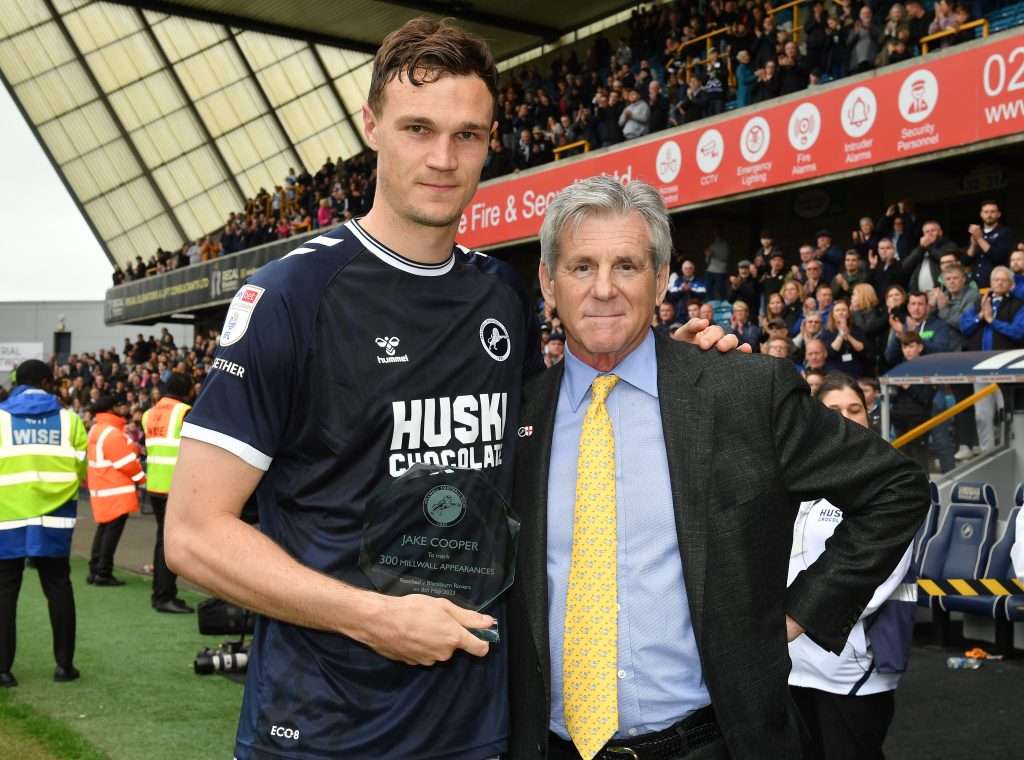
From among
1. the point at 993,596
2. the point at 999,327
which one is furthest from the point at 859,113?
the point at 993,596

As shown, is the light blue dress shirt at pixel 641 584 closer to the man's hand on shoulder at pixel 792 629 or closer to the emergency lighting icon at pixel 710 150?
the man's hand on shoulder at pixel 792 629

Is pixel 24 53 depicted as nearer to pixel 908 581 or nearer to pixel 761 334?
pixel 761 334

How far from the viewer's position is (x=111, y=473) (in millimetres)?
10828

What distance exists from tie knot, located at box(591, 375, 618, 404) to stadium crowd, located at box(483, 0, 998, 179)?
1201cm

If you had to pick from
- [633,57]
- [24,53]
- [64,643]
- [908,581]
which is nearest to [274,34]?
[24,53]

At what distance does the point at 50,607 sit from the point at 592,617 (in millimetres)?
5679

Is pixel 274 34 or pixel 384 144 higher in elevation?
pixel 274 34

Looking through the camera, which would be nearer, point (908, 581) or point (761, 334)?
point (908, 581)

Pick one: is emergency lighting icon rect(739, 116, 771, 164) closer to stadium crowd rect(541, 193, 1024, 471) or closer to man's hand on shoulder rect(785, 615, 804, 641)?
stadium crowd rect(541, 193, 1024, 471)

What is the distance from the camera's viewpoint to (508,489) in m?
2.15

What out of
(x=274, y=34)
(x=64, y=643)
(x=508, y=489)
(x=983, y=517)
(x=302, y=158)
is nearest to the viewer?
(x=508, y=489)

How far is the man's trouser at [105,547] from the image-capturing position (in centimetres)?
1090

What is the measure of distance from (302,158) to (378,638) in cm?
3340

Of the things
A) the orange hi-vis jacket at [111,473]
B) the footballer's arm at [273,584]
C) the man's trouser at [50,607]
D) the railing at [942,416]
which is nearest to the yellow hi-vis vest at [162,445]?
the orange hi-vis jacket at [111,473]
